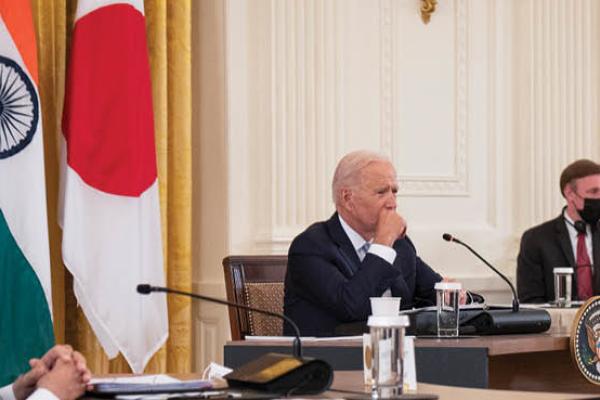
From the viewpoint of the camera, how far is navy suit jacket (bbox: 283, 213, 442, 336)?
4094mm

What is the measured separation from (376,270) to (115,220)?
1310 mm

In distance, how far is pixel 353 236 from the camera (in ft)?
14.6

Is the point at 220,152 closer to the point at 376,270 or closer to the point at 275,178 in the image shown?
the point at 275,178

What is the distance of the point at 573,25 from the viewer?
694 centimetres

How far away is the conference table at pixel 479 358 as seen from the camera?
338 centimetres

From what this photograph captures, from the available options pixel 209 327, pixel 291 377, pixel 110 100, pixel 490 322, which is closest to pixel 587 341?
pixel 490 322

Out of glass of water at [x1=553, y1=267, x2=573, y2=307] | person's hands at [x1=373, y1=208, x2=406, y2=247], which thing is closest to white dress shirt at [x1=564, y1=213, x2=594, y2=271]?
glass of water at [x1=553, y1=267, x2=573, y2=307]

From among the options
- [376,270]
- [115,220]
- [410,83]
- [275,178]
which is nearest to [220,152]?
[275,178]

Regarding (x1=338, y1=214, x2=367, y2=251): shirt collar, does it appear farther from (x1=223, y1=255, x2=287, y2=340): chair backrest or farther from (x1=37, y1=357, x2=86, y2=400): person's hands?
(x1=37, y1=357, x2=86, y2=400): person's hands

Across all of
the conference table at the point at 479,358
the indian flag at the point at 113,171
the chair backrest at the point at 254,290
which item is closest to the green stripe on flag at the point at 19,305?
the indian flag at the point at 113,171

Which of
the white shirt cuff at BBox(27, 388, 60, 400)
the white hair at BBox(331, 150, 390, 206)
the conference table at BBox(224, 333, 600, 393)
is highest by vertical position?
the white hair at BBox(331, 150, 390, 206)

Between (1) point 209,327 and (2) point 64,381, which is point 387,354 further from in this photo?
(1) point 209,327

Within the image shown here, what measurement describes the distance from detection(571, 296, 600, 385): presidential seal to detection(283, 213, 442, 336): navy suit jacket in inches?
28.6

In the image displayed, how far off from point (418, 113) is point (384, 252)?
2290 millimetres
